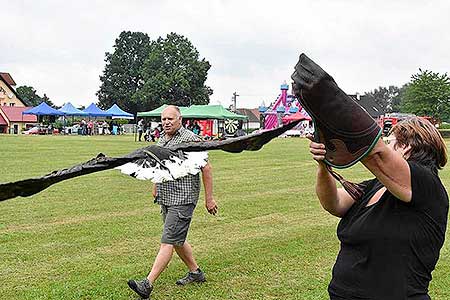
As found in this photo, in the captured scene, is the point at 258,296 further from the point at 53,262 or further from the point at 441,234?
the point at 441,234

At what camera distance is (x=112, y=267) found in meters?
6.92

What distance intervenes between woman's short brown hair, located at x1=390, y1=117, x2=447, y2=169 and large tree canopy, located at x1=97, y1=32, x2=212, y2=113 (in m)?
79.4

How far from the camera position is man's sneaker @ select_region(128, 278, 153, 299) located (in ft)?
18.9

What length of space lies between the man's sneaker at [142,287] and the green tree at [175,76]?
7652cm

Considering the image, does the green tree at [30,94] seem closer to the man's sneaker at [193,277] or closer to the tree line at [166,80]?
the tree line at [166,80]

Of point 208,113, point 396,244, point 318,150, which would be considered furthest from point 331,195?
point 208,113

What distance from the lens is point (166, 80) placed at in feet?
270

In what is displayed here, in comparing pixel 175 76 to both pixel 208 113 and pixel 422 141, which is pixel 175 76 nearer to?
pixel 208 113

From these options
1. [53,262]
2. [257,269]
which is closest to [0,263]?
[53,262]

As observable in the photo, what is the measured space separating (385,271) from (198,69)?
81.9 metres

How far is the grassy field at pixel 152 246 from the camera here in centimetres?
618

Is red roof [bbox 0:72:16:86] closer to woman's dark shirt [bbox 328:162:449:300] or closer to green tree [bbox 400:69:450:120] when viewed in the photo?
green tree [bbox 400:69:450:120]

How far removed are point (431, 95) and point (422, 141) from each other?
66098mm

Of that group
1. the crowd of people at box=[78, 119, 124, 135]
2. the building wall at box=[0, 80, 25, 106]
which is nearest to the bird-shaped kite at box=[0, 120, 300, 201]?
the crowd of people at box=[78, 119, 124, 135]
